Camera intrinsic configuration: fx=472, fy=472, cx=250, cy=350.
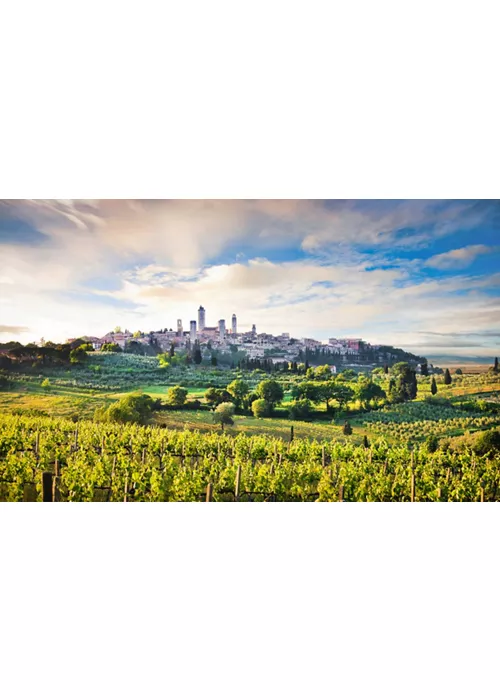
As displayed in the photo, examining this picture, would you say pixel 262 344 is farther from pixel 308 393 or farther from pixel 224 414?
pixel 224 414

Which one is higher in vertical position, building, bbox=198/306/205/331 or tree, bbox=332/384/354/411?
building, bbox=198/306/205/331

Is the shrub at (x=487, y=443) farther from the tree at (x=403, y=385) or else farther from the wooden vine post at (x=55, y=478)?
the wooden vine post at (x=55, y=478)

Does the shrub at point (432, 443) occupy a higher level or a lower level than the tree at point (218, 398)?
lower

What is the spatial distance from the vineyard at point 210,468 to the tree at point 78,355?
798 millimetres

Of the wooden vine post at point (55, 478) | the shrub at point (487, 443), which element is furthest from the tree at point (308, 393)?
the wooden vine post at point (55, 478)

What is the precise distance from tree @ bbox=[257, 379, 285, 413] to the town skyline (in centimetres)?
70

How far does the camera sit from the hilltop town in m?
5.90

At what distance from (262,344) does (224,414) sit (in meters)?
1.01

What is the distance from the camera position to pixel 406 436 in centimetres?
595

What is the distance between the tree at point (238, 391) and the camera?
6023mm

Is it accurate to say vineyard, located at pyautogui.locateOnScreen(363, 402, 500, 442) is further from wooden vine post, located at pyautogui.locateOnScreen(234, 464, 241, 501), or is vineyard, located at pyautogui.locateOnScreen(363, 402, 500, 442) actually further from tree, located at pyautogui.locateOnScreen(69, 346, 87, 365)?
tree, located at pyautogui.locateOnScreen(69, 346, 87, 365)

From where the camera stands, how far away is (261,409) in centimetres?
598

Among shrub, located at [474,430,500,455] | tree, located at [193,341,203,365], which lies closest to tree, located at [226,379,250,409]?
tree, located at [193,341,203,365]
